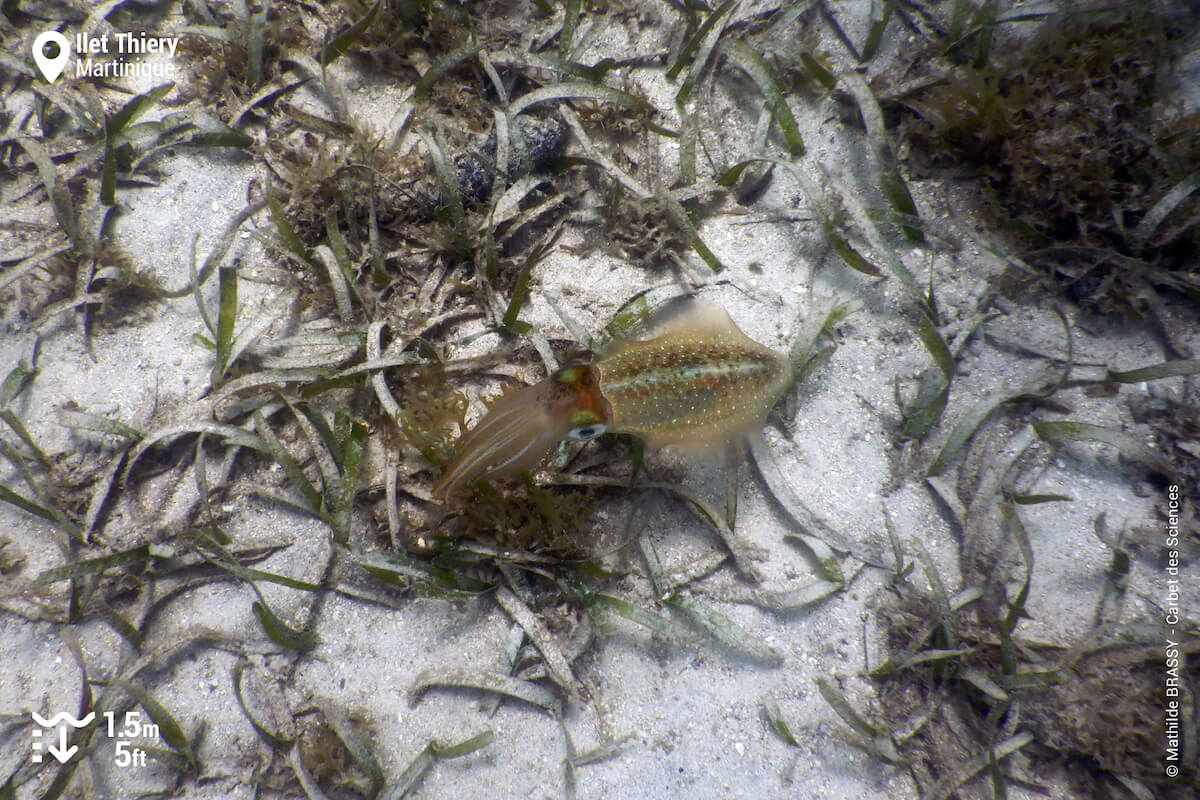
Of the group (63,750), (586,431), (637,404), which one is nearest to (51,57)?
(63,750)

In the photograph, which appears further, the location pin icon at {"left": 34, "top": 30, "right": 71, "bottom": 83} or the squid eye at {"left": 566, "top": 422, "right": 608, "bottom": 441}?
the location pin icon at {"left": 34, "top": 30, "right": 71, "bottom": 83}

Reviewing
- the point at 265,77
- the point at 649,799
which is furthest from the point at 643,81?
the point at 649,799

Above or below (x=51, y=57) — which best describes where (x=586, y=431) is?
above

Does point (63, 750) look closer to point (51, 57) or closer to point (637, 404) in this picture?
point (637, 404)

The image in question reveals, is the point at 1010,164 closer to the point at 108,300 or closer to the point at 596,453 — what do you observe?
the point at 596,453

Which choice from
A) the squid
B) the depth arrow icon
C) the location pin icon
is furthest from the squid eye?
the location pin icon

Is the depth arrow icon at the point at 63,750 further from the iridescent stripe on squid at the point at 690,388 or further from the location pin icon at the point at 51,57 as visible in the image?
the location pin icon at the point at 51,57

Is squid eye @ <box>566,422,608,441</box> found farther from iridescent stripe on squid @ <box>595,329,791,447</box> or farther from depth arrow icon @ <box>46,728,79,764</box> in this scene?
depth arrow icon @ <box>46,728,79,764</box>
